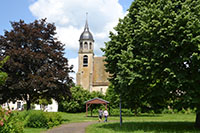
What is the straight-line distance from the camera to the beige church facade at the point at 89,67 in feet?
205

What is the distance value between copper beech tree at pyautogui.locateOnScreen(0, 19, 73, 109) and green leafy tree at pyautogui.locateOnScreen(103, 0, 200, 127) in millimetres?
11045

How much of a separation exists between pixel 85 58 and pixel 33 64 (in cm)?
3959

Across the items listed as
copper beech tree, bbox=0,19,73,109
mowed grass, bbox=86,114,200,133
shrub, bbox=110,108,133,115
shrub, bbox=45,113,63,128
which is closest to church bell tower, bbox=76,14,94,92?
shrub, bbox=110,108,133,115

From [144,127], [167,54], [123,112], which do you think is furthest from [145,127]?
[123,112]

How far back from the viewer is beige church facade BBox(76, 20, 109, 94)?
6241 centimetres

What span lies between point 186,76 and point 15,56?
708 inches

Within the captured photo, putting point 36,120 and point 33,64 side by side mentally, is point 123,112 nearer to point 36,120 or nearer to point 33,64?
point 33,64

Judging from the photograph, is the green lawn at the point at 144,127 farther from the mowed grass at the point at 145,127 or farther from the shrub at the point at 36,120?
the shrub at the point at 36,120

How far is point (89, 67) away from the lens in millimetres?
64812

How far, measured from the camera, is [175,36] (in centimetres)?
1481

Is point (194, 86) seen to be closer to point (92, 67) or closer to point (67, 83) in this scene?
point (67, 83)

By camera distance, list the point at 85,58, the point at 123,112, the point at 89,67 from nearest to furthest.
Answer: the point at 123,112 < the point at 89,67 < the point at 85,58

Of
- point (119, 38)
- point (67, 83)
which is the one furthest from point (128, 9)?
point (67, 83)

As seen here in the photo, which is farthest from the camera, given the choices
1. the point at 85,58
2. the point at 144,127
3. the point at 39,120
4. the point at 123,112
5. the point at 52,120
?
the point at 85,58
